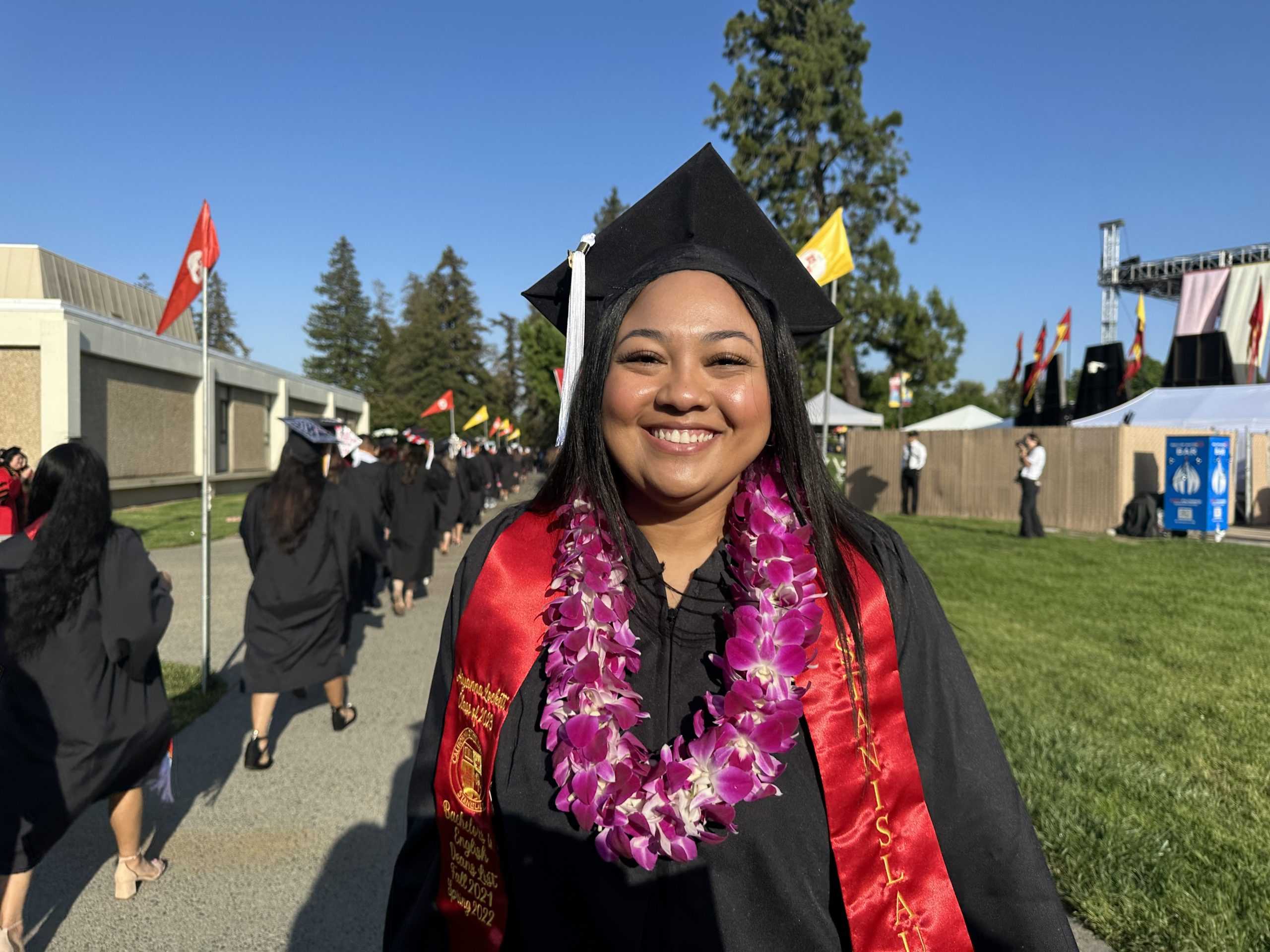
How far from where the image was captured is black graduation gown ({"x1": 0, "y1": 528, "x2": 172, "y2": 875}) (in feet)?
9.96

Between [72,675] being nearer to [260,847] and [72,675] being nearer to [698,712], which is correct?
[260,847]

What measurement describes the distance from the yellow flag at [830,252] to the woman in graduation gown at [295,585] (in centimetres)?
649

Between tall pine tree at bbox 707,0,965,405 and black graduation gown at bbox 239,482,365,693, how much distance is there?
2347cm

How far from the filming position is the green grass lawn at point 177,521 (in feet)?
48.5

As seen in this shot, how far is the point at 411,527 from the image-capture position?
9438 millimetres

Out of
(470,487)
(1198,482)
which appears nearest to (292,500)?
(470,487)

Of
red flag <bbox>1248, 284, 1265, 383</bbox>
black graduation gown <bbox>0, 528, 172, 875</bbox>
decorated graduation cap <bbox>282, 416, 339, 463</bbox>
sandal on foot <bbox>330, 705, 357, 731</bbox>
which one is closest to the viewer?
black graduation gown <bbox>0, 528, 172, 875</bbox>

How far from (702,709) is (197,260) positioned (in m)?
6.16

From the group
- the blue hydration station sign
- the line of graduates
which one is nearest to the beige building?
the line of graduates

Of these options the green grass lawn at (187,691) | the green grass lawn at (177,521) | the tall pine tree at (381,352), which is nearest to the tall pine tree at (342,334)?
the tall pine tree at (381,352)

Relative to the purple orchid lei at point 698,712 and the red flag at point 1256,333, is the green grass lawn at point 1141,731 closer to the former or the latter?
the purple orchid lei at point 698,712

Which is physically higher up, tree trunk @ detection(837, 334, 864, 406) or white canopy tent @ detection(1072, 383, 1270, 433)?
Answer: tree trunk @ detection(837, 334, 864, 406)

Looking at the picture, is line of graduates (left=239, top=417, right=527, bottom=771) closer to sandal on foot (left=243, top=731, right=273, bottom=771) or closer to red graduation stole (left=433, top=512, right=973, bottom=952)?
sandal on foot (left=243, top=731, right=273, bottom=771)

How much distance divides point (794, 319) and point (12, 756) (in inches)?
127
